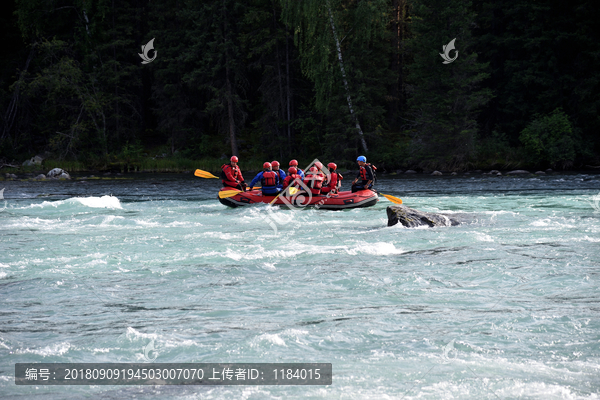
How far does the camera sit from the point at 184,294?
7078mm

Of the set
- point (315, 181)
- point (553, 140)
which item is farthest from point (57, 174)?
point (553, 140)

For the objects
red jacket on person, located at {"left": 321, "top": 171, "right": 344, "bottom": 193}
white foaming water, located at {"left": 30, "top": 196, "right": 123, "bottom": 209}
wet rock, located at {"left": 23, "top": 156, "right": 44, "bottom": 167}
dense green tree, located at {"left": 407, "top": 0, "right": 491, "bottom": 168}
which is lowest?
white foaming water, located at {"left": 30, "top": 196, "right": 123, "bottom": 209}

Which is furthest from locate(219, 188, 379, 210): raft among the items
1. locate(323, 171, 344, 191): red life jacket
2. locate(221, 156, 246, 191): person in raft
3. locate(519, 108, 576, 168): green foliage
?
locate(519, 108, 576, 168): green foliage

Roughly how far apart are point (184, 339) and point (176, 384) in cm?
96

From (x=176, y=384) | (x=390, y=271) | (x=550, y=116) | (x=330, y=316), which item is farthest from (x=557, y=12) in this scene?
(x=176, y=384)

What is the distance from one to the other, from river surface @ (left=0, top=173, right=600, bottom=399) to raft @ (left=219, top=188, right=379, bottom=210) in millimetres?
2467

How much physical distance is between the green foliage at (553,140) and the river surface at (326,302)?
17153 mm

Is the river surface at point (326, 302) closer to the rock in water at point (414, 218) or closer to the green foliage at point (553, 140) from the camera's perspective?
the rock in water at point (414, 218)

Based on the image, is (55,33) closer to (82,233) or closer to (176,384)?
(82,233)

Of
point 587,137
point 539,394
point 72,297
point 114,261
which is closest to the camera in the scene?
point 539,394
